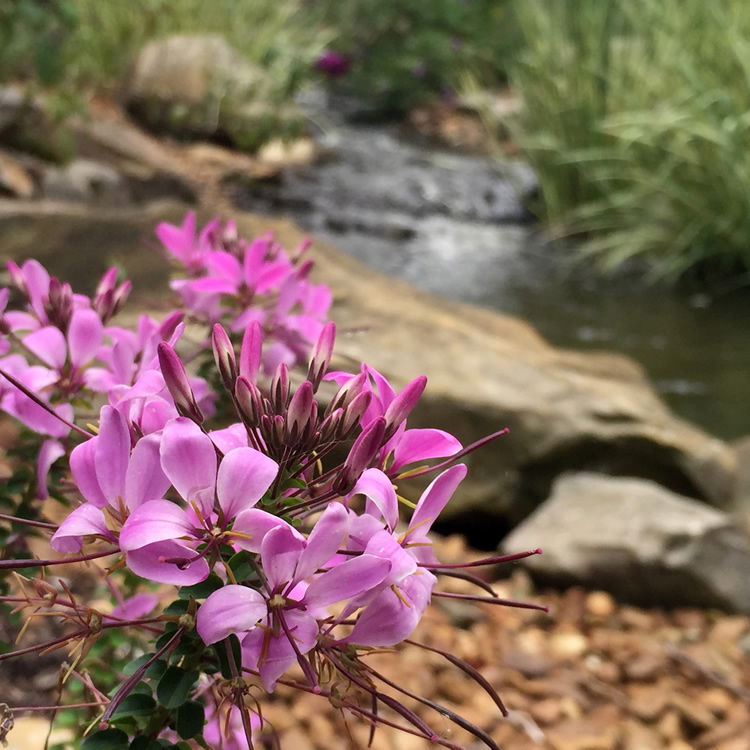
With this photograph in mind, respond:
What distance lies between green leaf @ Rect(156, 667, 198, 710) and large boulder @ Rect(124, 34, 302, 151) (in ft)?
21.8

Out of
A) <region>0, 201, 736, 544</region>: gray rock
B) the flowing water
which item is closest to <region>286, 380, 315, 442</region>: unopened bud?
<region>0, 201, 736, 544</region>: gray rock

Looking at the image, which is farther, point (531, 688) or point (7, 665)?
point (531, 688)

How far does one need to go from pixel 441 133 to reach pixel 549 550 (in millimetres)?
7841

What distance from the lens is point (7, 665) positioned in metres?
1.36

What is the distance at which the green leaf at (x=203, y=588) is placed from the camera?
0.51 meters

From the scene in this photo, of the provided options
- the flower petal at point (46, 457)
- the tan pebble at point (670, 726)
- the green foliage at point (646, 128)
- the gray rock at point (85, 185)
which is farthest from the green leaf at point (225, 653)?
the green foliage at point (646, 128)

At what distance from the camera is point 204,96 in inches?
280

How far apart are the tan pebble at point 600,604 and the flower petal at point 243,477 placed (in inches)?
69.2

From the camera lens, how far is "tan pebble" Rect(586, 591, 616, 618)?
2057mm

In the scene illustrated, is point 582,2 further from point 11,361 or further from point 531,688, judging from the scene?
point 11,361

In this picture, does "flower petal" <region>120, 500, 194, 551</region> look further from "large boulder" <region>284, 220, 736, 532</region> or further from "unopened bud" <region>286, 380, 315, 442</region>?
"large boulder" <region>284, 220, 736, 532</region>

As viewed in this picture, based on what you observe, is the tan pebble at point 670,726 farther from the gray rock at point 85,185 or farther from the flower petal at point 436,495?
the gray rock at point 85,185

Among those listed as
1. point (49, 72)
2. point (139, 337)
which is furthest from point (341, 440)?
point (49, 72)

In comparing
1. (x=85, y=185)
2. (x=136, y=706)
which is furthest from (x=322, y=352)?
(x=85, y=185)
